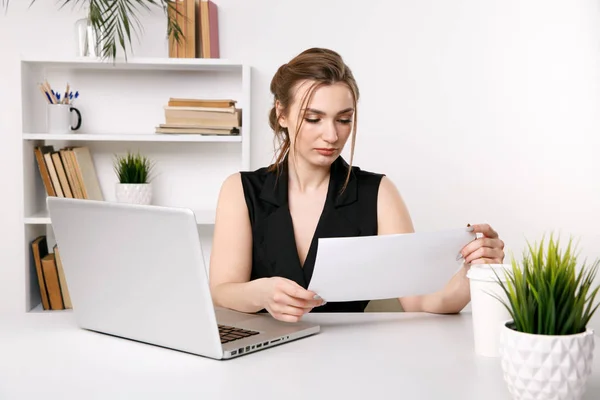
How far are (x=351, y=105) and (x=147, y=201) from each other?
1.42 meters

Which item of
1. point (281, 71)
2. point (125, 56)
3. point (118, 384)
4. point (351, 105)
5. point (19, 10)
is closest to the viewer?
point (118, 384)

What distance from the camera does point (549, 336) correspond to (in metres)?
1.04

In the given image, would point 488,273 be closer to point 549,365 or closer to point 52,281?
point 549,365

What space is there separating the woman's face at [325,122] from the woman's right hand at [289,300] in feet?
1.76

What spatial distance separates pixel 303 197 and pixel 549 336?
114 centimetres

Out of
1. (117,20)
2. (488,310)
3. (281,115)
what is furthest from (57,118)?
(488,310)

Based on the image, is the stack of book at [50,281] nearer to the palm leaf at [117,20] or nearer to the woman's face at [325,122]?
the palm leaf at [117,20]

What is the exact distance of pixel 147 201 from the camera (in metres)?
3.14

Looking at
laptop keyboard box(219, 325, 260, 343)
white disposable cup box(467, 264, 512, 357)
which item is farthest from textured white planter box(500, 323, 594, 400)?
laptop keyboard box(219, 325, 260, 343)

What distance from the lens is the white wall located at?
3258 millimetres

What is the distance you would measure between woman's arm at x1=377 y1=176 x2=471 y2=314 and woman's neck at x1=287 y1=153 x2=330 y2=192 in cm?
17

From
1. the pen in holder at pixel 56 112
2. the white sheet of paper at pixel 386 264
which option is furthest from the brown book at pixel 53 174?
the white sheet of paper at pixel 386 264

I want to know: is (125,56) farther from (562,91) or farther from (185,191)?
(562,91)

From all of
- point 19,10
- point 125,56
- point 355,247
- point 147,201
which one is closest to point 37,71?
point 19,10
